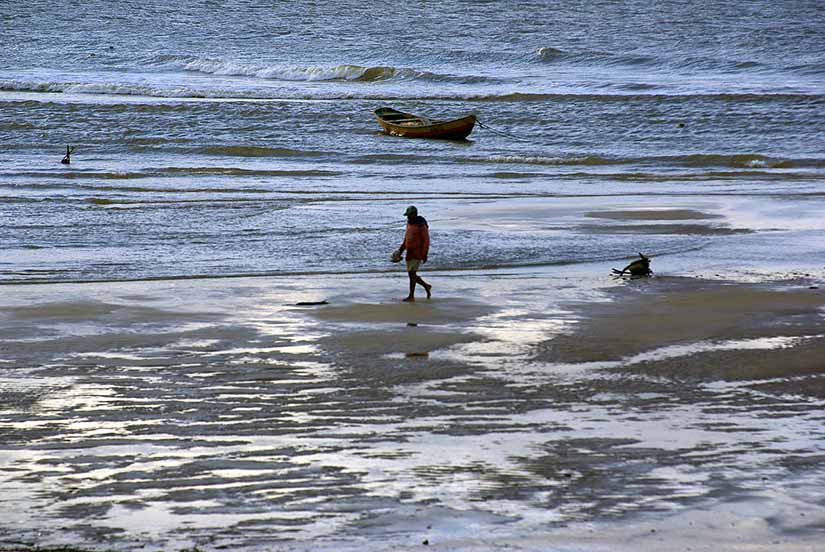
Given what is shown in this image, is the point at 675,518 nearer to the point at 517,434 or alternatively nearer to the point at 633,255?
the point at 517,434

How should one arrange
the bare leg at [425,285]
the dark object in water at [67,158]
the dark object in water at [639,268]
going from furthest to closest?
the dark object in water at [67,158]
the dark object in water at [639,268]
the bare leg at [425,285]

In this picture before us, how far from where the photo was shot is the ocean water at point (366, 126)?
65.8 ft

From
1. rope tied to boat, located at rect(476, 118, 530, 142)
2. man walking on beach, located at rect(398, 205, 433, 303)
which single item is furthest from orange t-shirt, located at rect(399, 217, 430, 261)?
rope tied to boat, located at rect(476, 118, 530, 142)

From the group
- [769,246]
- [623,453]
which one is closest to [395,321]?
[623,453]

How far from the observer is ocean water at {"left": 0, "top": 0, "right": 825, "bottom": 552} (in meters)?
7.23

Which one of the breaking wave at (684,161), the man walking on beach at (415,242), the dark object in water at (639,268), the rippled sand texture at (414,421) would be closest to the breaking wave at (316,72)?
the breaking wave at (684,161)

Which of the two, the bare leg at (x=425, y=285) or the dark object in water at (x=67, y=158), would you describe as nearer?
the bare leg at (x=425, y=285)

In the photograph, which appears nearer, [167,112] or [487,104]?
[167,112]

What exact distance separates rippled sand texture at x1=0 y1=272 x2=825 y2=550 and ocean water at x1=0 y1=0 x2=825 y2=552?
0.03 m

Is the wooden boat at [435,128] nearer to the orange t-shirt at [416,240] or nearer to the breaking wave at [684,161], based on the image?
the breaking wave at [684,161]

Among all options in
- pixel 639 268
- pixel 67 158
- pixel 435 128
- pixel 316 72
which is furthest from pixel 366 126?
pixel 639 268

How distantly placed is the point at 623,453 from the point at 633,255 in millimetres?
10372

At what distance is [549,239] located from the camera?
19828mm

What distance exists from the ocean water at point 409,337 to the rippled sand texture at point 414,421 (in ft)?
0.10
